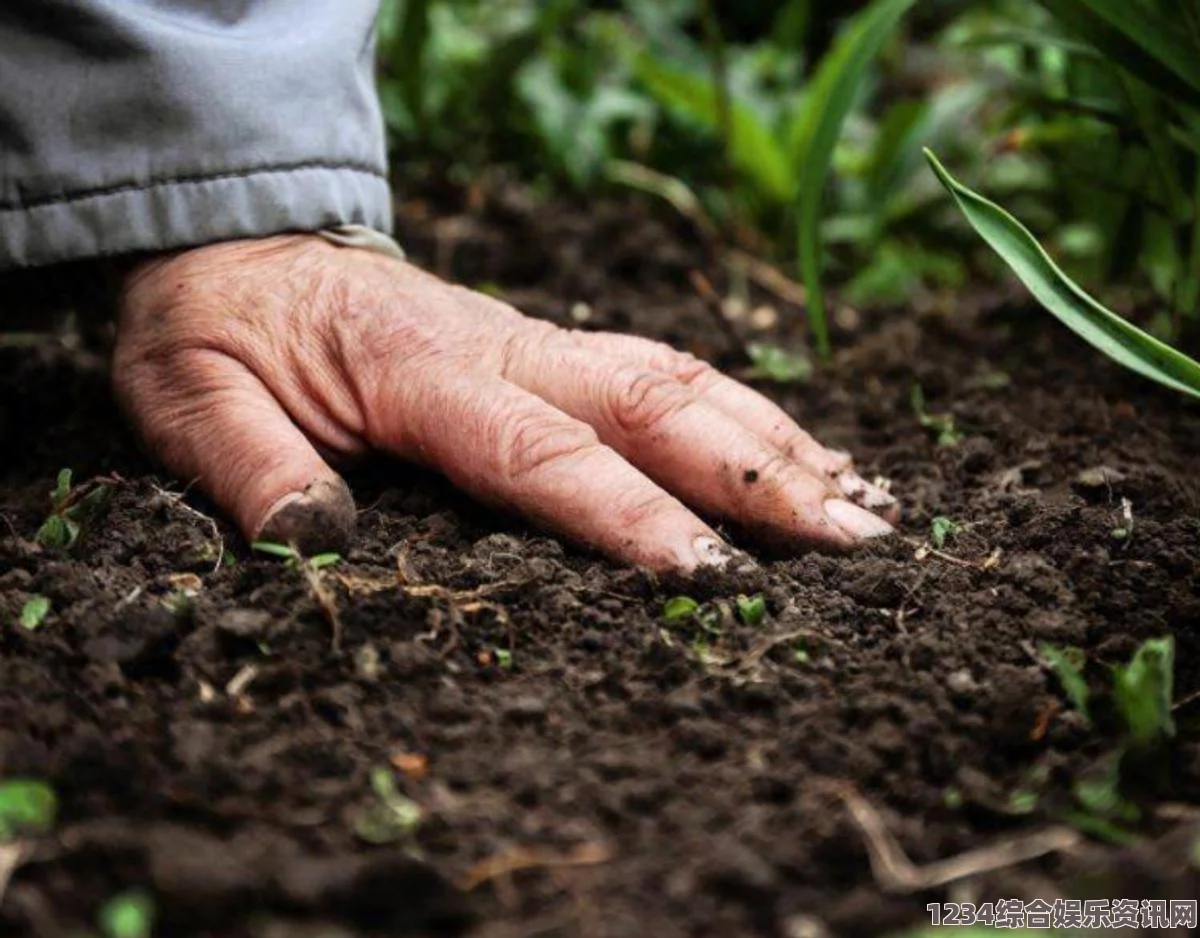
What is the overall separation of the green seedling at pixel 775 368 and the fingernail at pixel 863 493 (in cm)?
48

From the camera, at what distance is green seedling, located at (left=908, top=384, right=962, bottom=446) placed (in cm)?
172

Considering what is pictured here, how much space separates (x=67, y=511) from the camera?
1388mm

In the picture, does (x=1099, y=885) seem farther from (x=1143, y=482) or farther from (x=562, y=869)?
(x=1143, y=482)

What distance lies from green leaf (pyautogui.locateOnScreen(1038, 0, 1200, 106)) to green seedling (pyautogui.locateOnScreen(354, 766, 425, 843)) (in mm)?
1177

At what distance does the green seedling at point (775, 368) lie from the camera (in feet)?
6.43

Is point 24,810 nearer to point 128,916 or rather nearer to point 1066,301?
point 128,916

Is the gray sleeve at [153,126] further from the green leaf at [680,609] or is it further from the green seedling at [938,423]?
the green seedling at [938,423]

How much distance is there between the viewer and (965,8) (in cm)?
407

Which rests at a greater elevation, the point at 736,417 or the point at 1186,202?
the point at 1186,202

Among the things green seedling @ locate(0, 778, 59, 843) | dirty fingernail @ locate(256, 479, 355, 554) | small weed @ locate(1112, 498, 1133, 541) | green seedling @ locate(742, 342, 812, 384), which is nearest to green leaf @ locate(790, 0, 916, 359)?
green seedling @ locate(742, 342, 812, 384)

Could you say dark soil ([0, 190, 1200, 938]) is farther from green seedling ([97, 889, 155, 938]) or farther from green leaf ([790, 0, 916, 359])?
green leaf ([790, 0, 916, 359])

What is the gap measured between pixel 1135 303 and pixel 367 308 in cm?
126

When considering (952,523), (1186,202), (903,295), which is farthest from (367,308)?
(903,295)

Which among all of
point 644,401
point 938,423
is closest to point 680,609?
point 644,401
